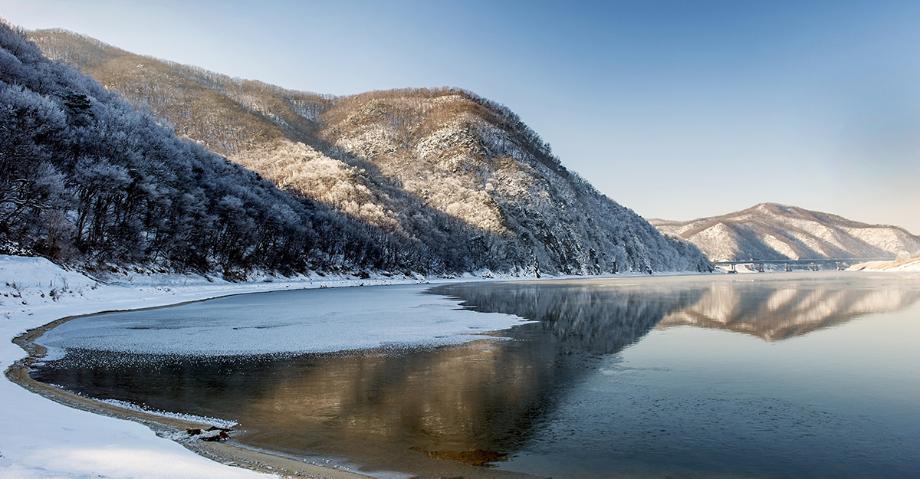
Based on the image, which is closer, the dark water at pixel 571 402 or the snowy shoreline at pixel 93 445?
the snowy shoreline at pixel 93 445

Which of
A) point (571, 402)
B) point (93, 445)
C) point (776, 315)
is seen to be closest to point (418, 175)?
point (776, 315)

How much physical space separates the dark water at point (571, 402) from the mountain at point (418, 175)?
86.5 m

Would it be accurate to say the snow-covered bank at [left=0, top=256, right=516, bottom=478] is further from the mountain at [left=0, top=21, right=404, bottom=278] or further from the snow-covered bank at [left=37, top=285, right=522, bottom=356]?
the mountain at [left=0, top=21, right=404, bottom=278]

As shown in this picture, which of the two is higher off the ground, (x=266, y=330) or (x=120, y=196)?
(x=120, y=196)


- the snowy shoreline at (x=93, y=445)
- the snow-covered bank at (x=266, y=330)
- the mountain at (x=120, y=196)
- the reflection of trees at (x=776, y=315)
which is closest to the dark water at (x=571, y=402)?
the snowy shoreline at (x=93, y=445)

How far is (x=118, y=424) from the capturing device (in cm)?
874

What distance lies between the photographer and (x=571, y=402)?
447 inches

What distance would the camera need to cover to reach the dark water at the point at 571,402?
803 centimetres

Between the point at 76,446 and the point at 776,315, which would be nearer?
the point at 76,446

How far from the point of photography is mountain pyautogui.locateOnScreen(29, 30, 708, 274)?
127m

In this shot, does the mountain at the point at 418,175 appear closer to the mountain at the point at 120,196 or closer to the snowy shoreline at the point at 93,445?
the mountain at the point at 120,196

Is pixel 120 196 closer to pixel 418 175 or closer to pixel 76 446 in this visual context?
pixel 76 446

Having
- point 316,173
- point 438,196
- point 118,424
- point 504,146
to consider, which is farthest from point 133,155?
point 504,146

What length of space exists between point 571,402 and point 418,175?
153851 millimetres
